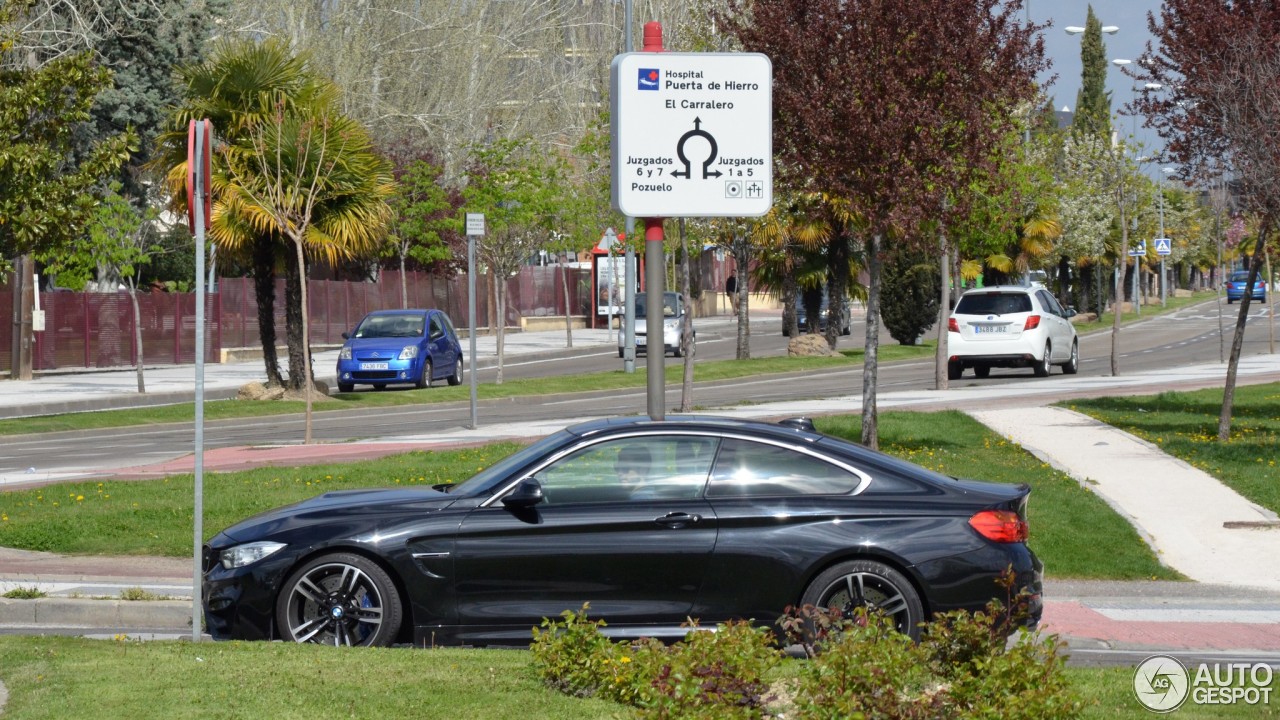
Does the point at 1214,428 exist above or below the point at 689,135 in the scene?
below

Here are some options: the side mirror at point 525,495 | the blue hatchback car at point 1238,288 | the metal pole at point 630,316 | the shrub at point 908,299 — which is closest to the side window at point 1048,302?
the metal pole at point 630,316

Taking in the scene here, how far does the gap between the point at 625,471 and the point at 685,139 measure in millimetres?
2590

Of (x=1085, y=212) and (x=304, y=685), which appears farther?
(x=1085, y=212)

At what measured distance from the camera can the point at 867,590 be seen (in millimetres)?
8141

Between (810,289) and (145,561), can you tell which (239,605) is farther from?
(810,289)

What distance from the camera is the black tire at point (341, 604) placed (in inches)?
322

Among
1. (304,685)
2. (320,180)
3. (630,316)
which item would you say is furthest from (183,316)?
(304,685)

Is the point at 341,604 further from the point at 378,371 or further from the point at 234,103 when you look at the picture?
the point at 378,371

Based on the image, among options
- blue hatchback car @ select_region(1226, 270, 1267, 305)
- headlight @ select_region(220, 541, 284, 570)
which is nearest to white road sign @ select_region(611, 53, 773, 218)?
headlight @ select_region(220, 541, 284, 570)

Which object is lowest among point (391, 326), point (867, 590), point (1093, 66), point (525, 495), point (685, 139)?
point (867, 590)

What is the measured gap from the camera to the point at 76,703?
20.6ft

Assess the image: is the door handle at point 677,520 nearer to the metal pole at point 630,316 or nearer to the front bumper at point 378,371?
the front bumper at point 378,371

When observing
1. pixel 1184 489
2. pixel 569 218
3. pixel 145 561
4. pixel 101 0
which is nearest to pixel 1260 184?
pixel 1184 489

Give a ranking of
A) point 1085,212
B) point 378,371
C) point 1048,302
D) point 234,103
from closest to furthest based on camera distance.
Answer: point 234,103, point 1048,302, point 378,371, point 1085,212
